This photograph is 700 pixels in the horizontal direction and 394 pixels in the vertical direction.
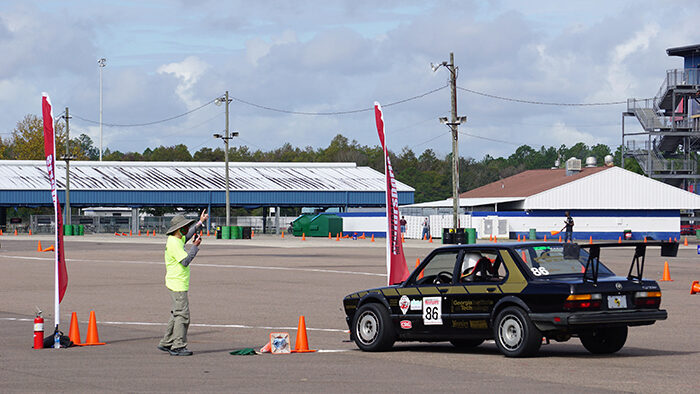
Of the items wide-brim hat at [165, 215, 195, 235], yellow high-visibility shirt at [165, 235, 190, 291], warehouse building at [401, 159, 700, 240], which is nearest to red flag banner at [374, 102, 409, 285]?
wide-brim hat at [165, 215, 195, 235]

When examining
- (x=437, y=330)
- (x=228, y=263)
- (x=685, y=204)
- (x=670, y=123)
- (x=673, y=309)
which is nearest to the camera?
(x=437, y=330)

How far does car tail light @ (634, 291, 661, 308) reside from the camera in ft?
39.4

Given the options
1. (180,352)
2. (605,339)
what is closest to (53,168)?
(180,352)

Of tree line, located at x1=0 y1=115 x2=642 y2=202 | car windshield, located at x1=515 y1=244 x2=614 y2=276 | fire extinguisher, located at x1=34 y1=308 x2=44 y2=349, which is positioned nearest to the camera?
car windshield, located at x1=515 y1=244 x2=614 y2=276

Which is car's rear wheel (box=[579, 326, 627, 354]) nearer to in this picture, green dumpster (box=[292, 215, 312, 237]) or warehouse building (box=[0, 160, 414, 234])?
green dumpster (box=[292, 215, 312, 237])

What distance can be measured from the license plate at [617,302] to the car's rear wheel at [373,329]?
2.93 meters

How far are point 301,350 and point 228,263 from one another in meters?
23.8

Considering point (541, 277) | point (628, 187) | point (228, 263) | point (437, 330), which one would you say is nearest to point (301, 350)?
point (437, 330)

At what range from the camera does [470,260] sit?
42.0 ft

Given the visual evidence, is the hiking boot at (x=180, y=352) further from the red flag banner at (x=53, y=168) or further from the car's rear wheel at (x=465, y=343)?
the car's rear wheel at (x=465, y=343)

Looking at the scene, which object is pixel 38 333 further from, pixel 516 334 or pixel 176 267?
pixel 516 334

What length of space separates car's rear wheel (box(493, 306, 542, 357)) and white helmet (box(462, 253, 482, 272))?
0.92m

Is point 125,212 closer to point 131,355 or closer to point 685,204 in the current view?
point 685,204

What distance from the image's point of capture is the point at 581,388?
9797 mm
